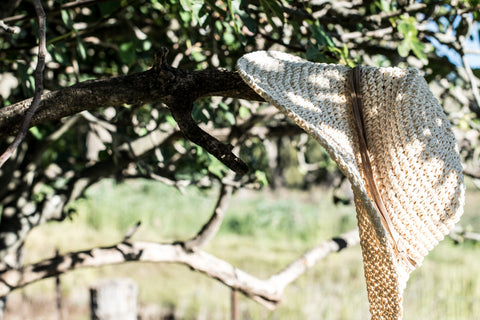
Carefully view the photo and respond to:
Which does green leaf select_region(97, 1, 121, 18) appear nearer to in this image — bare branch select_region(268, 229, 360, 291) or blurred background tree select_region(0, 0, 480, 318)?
blurred background tree select_region(0, 0, 480, 318)

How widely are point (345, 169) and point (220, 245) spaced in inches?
252

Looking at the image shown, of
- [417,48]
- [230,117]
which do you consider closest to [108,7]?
[230,117]

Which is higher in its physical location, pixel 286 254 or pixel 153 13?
pixel 153 13

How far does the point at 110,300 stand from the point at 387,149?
1.90 metres

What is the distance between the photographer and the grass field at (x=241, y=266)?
4487 mm

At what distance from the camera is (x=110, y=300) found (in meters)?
2.47

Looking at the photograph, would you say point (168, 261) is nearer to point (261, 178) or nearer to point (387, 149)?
point (261, 178)

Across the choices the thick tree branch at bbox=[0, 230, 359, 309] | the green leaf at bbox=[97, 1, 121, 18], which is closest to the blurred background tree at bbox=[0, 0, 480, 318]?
the green leaf at bbox=[97, 1, 121, 18]

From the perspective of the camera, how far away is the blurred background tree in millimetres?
1651

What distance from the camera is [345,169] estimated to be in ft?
2.66

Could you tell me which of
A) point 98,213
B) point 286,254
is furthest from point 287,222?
point 98,213

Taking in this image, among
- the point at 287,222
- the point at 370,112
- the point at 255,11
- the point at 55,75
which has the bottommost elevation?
the point at 287,222

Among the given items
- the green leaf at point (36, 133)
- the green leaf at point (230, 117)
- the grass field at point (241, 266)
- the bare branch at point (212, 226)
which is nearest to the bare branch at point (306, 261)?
the bare branch at point (212, 226)

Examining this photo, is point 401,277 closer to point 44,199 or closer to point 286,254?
point 44,199
